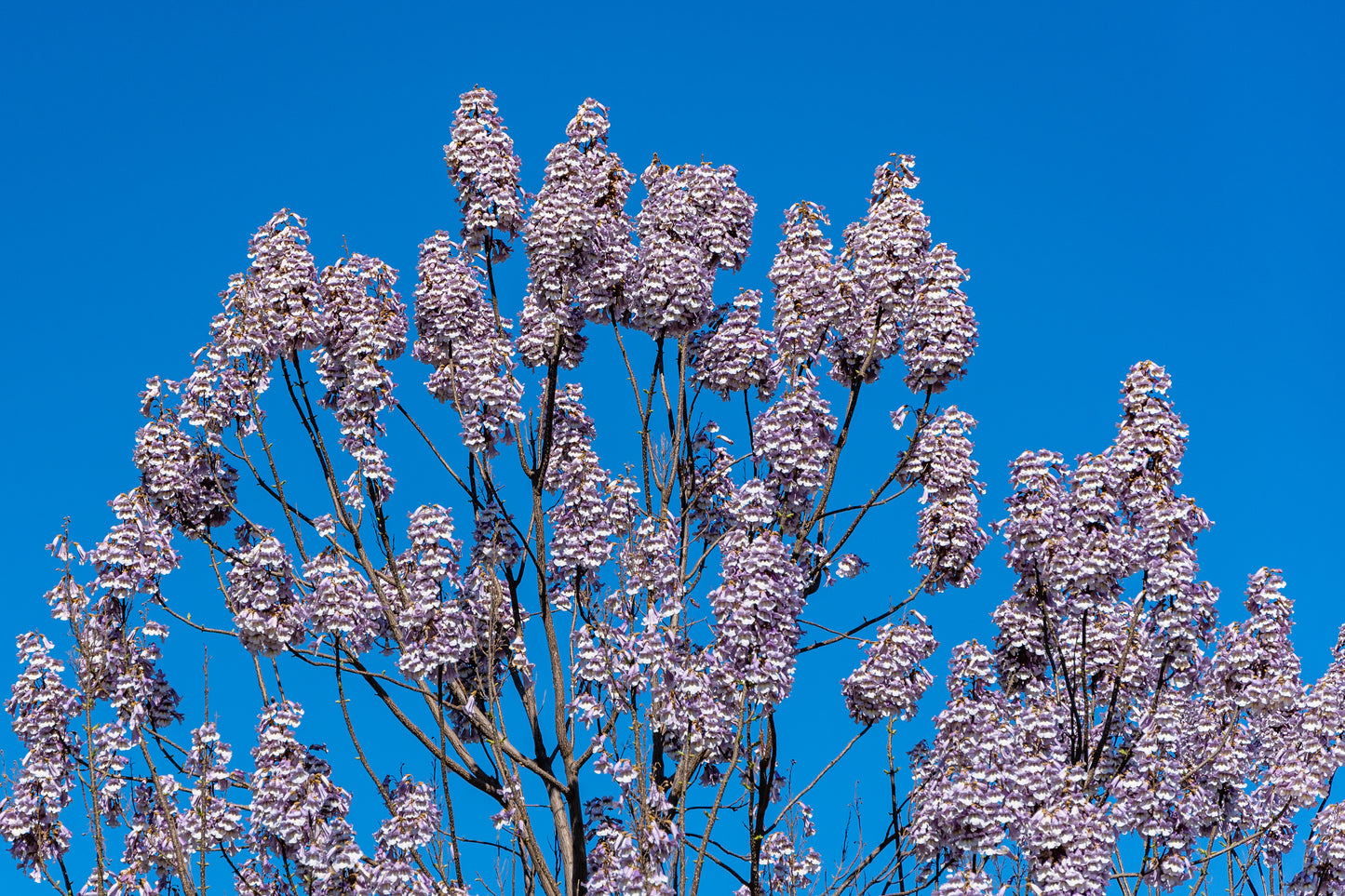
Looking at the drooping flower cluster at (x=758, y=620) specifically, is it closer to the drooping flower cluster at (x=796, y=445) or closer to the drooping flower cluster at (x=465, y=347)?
the drooping flower cluster at (x=796, y=445)

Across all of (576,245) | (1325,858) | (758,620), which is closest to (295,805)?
(758,620)

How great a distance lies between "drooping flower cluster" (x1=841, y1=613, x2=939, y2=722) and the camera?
15.1 meters

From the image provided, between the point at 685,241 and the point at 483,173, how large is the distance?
2491 mm

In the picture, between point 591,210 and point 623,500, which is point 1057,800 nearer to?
point 623,500

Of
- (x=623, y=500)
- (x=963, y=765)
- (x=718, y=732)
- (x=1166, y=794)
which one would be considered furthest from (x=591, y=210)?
(x=1166, y=794)

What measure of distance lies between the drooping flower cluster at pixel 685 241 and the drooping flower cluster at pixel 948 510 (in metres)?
3.02

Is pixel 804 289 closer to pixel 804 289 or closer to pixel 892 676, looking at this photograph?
pixel 804 289

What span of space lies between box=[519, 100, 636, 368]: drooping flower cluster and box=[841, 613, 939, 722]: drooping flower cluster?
486 centimetres

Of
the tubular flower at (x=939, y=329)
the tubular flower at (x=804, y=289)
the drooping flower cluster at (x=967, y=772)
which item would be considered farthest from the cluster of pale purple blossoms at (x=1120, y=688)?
the tubular flower at (x=804, y=289)

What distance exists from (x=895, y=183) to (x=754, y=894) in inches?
320

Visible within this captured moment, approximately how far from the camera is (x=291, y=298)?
55.9 ft

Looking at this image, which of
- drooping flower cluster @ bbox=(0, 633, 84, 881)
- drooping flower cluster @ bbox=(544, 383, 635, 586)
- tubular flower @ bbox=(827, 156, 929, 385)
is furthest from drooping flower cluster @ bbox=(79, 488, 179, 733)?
tubular flower @ bbox=(827, 156, 929, 385)

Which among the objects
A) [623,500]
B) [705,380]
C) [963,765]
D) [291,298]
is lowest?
[963,765]

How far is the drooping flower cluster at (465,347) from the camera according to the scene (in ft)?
53.6
